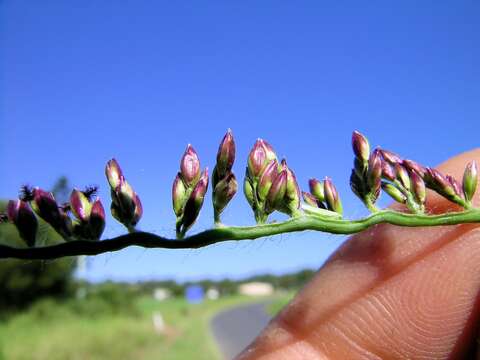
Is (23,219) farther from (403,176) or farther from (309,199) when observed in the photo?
(403,176)

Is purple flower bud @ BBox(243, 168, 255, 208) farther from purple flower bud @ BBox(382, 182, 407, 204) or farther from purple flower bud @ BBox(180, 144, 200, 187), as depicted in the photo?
purple flower bud @ BBox(382, 182, 407, 204)

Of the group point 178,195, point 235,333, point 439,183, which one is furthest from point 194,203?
point 235,333

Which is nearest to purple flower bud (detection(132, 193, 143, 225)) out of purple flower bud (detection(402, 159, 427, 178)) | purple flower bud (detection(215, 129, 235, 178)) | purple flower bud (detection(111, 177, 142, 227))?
purple flower bud (detection(111, 177, 142, 227))

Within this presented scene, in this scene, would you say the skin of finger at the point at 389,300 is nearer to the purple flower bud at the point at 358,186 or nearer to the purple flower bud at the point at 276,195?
the purple flower bud at the point at 358,186

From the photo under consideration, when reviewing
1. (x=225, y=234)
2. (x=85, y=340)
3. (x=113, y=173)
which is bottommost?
(x=85, y=340)

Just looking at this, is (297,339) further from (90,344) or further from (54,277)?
(54,277)

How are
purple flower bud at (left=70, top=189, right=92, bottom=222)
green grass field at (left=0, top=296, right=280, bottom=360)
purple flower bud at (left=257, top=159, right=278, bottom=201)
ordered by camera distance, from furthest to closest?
green grass field at (left=0, top=296, right=280, bottom=360)
purple flower bud at (left=257, top=159, right=278, bottom=201)
purple flower bud at (left=70, top=189, right=92, bottom=222)

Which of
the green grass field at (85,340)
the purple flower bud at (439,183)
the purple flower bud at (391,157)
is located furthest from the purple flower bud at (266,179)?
the green grass field at (85,340)
